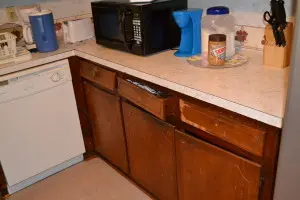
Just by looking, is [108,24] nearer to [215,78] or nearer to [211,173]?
[215,78]

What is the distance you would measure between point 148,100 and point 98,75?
1.62 ft

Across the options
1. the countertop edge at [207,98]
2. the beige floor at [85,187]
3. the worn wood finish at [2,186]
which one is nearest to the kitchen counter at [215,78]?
the countertop edge at [207,98]

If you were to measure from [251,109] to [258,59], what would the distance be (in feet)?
1.88

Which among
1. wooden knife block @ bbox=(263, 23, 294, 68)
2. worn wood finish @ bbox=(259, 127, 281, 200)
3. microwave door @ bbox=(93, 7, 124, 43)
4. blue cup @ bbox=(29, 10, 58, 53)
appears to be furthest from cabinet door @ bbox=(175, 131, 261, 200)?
blue cup @ bbox=(29, 10, 58, 53)

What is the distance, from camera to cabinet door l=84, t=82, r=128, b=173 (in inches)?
74.2

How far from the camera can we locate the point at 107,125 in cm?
202

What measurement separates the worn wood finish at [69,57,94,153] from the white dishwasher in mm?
41

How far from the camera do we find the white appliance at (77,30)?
2131 millimetres

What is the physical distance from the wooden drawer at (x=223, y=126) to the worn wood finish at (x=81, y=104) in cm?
96

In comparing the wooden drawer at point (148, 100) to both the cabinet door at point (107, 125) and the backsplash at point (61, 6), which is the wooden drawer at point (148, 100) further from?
the backsplash at point (61, 6)

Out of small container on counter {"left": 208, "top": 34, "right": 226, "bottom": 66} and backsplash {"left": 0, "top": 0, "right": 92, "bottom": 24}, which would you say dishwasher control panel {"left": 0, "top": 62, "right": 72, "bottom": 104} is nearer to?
backsplash {"left": 0, "top": 0, "right": 92, "bottom": 24}

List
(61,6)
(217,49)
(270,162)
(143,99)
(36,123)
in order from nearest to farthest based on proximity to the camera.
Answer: (270,162) < (217,49) < (143,99) < (36,123) < (61,6)

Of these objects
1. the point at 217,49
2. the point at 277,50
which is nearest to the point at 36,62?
the point at 217,49

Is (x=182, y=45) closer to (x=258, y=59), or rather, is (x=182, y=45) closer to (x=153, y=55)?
(x=153, y=55)
